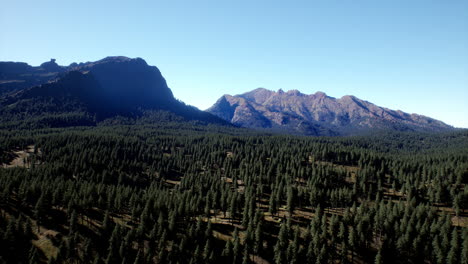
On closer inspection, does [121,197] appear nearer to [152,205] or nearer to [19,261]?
[152,205]

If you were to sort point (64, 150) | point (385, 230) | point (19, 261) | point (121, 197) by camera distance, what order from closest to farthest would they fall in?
1. point (19, 261)
2. point (385, 230)
3. point (121, 197)
4. point (64, 150)

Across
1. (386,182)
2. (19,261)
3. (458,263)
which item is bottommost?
(19,261)

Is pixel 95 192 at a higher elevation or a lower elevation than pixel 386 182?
lower

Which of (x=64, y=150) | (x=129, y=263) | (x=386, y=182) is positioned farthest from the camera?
(x=64, y=150)

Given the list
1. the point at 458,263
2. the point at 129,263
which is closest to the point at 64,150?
the point at 129,263

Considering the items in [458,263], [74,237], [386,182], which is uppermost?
[386,182]

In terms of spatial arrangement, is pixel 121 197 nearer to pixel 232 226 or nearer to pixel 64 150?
pixel 232 226

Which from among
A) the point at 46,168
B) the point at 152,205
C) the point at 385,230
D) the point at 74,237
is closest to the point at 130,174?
the point at 46,168

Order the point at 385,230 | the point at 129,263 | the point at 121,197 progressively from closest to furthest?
the point at 129,263 → the point at 385,230 → the point at 121,197

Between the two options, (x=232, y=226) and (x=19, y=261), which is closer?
(x=19, y=261)

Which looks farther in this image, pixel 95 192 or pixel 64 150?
pixel 64 150
